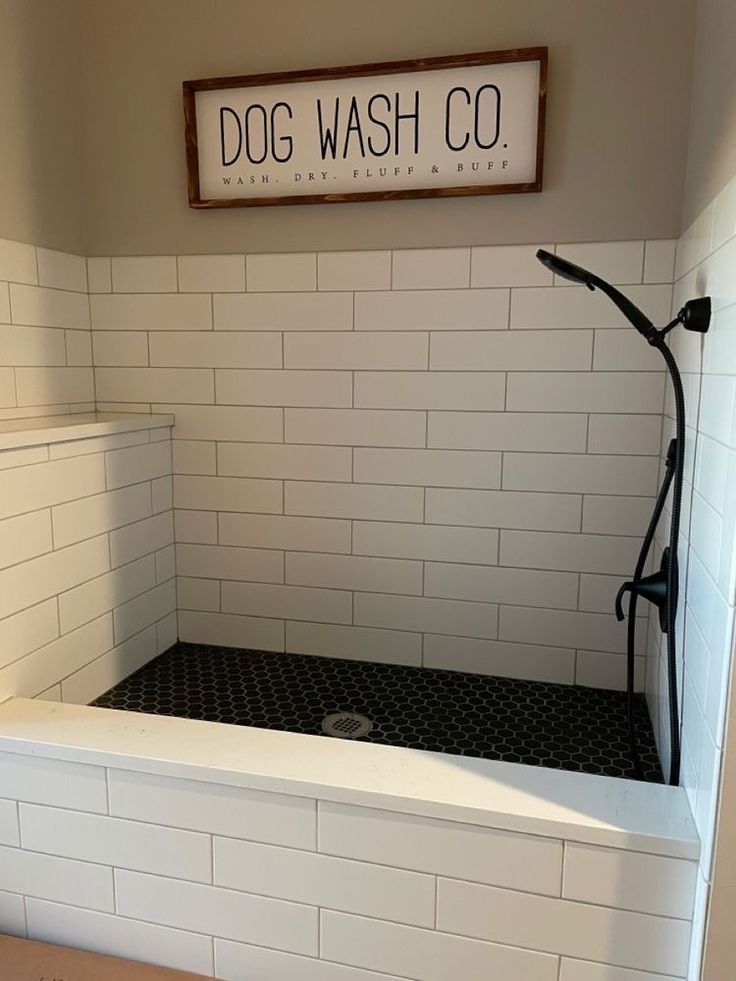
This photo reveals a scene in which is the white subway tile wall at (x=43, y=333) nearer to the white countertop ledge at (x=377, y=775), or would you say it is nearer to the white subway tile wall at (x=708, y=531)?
the white countertop ledge at (x=377, y=775)

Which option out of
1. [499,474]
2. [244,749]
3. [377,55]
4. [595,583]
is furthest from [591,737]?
[377,55]

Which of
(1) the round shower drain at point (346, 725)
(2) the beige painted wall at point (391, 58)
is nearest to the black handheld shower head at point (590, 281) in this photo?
(2) the beige painted wall at point (391, 58)

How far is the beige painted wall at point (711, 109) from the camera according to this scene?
42.8 inches

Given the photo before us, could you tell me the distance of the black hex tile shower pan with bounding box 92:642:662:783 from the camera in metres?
1.45

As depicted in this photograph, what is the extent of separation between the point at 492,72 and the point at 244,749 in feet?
4.66

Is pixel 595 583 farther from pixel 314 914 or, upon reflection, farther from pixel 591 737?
pixel 314 914

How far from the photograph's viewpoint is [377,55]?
64.1 inches

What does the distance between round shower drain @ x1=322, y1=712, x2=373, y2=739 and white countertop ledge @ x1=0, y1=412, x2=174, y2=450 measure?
0.79 meters

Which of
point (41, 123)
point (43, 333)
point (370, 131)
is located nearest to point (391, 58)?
point (370, 131)

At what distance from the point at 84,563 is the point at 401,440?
29.9 inches

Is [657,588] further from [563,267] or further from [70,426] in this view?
[70,426]

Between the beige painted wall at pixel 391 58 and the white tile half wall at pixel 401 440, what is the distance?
0.07m

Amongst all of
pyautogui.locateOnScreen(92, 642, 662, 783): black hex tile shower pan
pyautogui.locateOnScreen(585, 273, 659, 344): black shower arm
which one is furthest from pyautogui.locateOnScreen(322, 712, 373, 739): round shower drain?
pyautogui.locateOnScreen(585, 273, 659, 344): black shower arm

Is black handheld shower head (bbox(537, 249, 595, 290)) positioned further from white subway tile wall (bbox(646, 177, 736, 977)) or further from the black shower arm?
white subway tile wall (bbox(646, 177, 736, 977))
